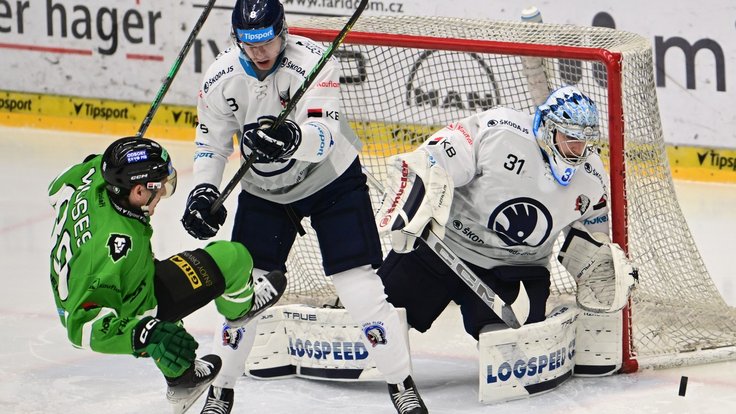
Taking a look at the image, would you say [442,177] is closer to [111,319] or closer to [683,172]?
[111,319]

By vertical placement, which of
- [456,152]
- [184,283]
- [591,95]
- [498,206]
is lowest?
[184,283]

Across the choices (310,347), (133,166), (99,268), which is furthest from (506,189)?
(99,268)

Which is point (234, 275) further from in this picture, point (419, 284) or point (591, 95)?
point (591, 95)

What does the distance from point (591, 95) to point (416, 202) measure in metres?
1.28

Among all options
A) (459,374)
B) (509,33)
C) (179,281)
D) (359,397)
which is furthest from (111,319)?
(509,33)

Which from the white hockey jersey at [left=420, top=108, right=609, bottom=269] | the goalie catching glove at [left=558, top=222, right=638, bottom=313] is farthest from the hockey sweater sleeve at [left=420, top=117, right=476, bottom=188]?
the goalie catching glove at [left=558, top=222, right=638, bottom=313]

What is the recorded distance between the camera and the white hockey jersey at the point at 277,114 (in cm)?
382

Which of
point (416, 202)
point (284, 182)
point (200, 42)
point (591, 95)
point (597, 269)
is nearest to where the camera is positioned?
point (284, 182)

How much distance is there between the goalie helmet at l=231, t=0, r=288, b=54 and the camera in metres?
3.71

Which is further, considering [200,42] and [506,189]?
[200,42]

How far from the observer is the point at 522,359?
13.9 ft

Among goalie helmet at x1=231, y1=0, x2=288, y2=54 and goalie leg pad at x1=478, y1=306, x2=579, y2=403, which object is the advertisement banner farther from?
goalie helmet at x1=231, y1=0, x2=288, y2=54

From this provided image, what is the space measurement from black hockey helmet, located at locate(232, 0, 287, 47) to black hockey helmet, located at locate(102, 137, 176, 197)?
1.33 feet

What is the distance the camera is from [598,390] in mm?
4348
